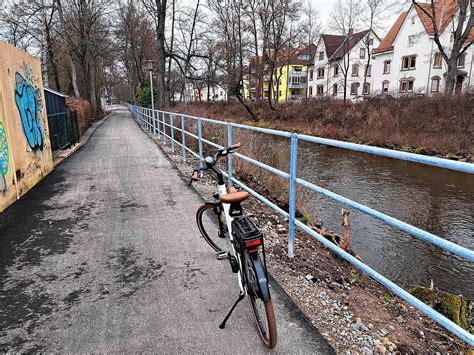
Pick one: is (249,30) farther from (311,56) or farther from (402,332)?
(402,332)

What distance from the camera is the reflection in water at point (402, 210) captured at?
6027 millimetres

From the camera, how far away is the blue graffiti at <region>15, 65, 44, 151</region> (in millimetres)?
6410

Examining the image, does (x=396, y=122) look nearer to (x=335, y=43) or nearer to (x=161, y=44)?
(x=161, y=44)

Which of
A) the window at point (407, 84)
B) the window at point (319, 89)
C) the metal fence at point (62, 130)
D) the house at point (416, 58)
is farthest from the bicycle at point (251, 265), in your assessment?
the window at point (319, 89)

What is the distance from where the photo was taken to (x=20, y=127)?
247 inches

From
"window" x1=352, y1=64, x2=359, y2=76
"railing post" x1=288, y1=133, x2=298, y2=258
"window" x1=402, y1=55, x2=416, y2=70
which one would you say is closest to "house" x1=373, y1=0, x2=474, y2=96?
"window" x1=402, y1=55, x2=416, y2=70

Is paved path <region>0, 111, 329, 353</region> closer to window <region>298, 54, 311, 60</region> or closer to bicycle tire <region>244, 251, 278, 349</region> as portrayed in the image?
bicycle tire <region>244, 251, 278, 349</region>

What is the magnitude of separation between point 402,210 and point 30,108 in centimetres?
893

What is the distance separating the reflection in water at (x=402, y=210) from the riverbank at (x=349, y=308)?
2292 millimetres

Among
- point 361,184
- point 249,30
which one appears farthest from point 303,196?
point 249,30

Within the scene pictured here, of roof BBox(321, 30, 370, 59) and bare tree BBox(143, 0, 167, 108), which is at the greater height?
roof BBox(321, 30, 370, 59)

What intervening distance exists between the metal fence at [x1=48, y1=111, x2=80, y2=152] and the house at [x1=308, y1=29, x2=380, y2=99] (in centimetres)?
3337

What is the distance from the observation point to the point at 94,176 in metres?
7.73

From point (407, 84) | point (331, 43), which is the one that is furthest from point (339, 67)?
point (407, 84)
